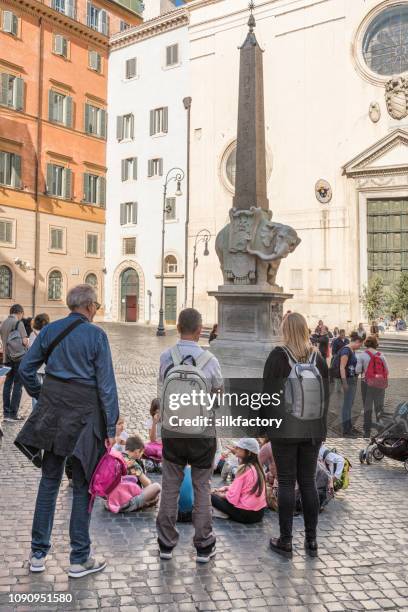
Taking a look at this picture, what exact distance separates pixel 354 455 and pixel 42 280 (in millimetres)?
28763

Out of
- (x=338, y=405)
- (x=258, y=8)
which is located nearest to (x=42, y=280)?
(x=258, y=8)

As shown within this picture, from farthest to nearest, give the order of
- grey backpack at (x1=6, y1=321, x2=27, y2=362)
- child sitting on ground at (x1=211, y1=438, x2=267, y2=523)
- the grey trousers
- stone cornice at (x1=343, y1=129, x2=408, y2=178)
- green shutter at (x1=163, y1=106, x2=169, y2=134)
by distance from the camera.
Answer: green shutter at (x1=163, y1=106, x2=169, y2=134)
stone cornice at (x1=343, y1=129, x2=408, y2=178)
grey backpack at (x1=6, y1=321, x2=27, y2=362)
child sitting on ground at (x1=211, y1=438, x2=267, y2=523)
the grey trousers

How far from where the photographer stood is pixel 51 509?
12.6ft

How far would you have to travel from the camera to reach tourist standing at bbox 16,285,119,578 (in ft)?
12.2

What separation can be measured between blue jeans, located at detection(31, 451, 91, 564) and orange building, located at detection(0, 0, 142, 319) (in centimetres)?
2903

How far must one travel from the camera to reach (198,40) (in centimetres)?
3491

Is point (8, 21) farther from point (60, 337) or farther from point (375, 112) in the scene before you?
point (60, 337)

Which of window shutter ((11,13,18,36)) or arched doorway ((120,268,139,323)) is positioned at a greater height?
window shutter ((11,13,18,36))

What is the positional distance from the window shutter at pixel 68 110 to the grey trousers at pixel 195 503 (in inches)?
1343

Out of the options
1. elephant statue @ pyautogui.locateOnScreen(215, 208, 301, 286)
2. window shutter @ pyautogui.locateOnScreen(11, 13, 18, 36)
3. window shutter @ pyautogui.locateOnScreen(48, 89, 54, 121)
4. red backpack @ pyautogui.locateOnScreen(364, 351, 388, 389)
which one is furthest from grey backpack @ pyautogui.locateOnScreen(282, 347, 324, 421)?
window shutter @ pyautogui.locateOnScreen(11, 13, 18, 36)

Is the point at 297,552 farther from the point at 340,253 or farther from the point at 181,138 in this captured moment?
the point at 181,138

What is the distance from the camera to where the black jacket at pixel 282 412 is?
13.3 feet

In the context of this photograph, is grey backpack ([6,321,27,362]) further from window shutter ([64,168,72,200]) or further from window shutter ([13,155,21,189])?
window shutter ([64,168,72,200])

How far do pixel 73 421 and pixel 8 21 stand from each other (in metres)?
33.9
